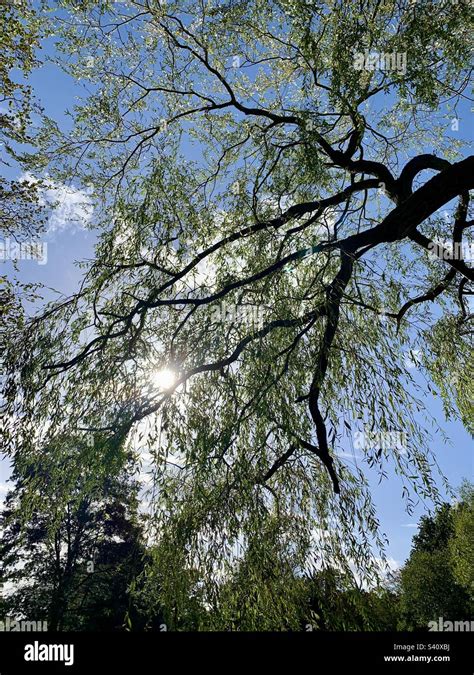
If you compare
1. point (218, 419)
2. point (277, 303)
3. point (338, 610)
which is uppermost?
point (277, 303)

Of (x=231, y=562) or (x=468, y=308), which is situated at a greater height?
(x=468, y=308)

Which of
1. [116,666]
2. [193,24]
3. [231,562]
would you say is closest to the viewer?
[116,666]

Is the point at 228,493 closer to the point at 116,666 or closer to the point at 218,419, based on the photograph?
the point at 218,419

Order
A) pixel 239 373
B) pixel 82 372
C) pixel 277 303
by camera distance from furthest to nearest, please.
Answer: pixel 239 373, pixel 82 372, pixel 277 303

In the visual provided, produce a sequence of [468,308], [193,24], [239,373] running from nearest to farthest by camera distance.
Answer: [239,373], [193,24], [468,308]

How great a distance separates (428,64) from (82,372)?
4646 mm

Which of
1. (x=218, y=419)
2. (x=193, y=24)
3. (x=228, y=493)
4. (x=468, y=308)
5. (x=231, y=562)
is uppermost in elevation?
(x=193, y=24)

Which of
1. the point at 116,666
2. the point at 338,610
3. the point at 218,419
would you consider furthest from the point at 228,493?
the point at 116,666

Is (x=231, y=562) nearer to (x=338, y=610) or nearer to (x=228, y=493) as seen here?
(x=228, y=493)

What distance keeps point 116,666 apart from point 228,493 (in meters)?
1.43

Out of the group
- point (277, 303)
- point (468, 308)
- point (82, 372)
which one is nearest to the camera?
point (277, 303)

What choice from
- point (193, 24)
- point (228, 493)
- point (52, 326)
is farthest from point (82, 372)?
point (193, 24)

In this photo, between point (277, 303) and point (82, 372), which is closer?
point (277, 303)

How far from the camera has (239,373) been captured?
464cm
